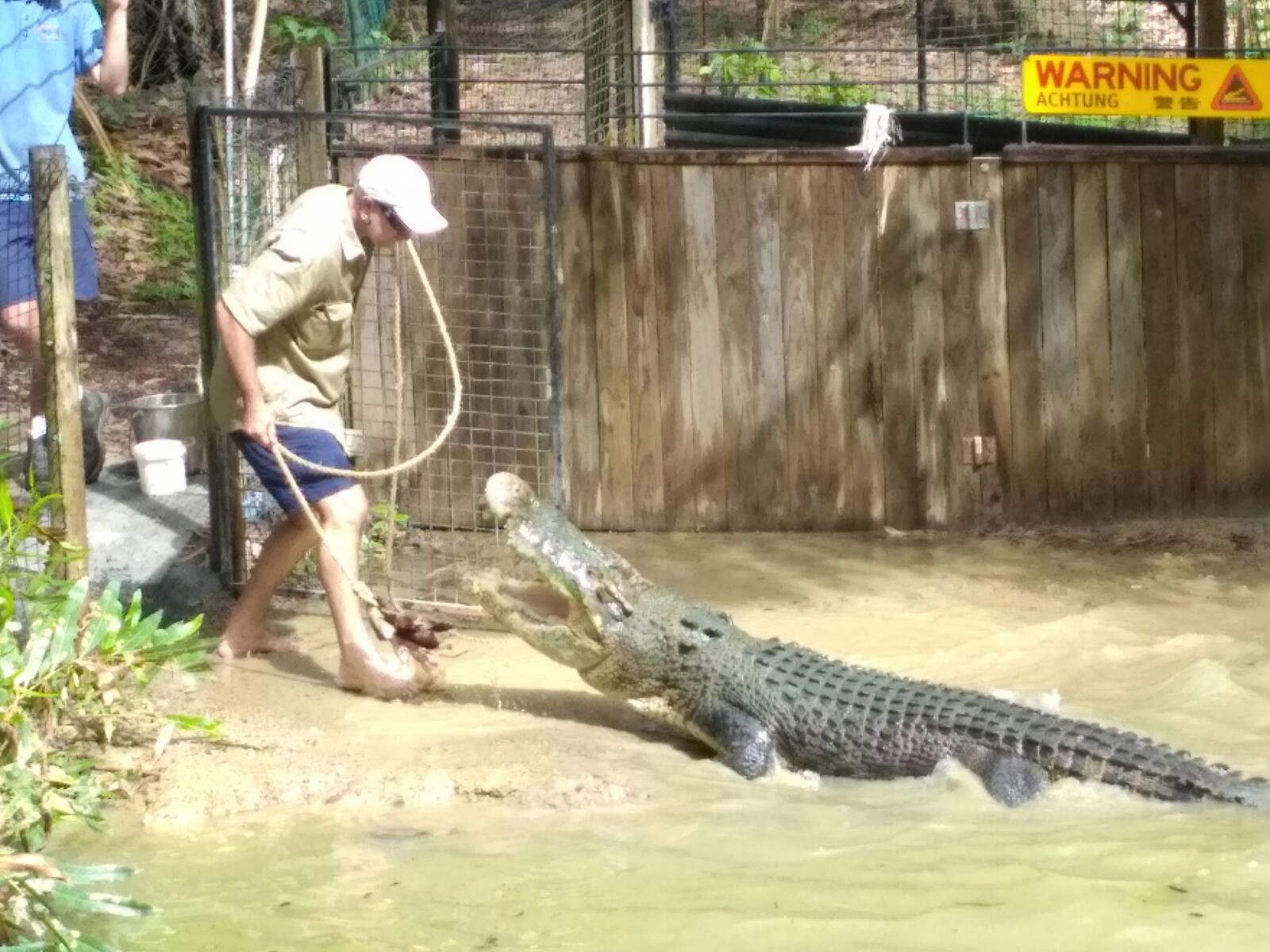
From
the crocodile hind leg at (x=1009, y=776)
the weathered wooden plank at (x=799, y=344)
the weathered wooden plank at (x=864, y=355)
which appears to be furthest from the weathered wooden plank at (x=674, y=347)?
the crocodile hind leg at (x=1009, y=776)

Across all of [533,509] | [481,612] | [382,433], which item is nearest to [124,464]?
[382,433]

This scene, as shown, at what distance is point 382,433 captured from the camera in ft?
24.8

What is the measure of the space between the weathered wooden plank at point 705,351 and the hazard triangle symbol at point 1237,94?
7.81ft

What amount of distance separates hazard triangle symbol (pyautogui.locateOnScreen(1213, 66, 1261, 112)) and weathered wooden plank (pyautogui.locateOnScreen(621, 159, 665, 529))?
2.67 m

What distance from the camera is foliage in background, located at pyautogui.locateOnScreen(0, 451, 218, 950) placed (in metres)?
3.54

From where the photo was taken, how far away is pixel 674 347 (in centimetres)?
784

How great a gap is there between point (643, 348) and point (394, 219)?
8.13 feet

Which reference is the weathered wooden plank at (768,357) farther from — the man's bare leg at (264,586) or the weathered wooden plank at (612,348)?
the man's bare leg at (264,586)

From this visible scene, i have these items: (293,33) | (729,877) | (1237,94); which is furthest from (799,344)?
(293,33)

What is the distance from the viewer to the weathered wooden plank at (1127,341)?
25.5 feet

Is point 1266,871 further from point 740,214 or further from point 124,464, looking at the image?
point 124,464

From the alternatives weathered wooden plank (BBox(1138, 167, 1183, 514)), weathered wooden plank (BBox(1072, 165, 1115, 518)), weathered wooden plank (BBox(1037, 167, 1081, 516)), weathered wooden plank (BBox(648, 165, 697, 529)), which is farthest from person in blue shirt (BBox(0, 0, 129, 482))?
weathered wooden plank (BBox(1138, 167, 1183, 514))

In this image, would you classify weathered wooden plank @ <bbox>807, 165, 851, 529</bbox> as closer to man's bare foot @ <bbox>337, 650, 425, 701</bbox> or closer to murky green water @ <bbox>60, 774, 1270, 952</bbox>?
man's bare foot @ <bbox>337, 650, 425, 701</bbox>

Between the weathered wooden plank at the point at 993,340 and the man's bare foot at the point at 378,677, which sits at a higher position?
the weathered wooden plank at the point at 993,340
